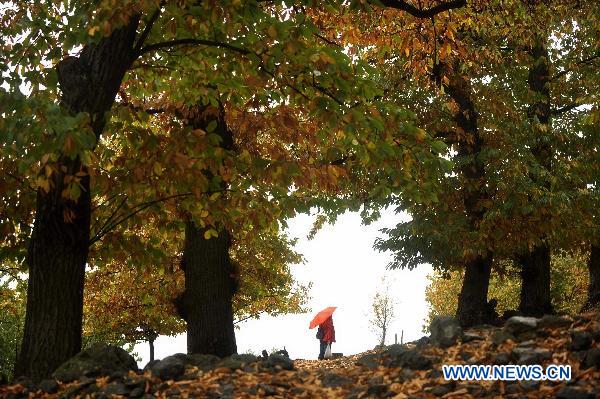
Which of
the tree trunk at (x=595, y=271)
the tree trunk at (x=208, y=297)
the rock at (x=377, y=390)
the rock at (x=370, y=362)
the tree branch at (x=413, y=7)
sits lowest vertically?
the rock at (x=377, y=390)

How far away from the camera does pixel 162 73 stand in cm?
1073

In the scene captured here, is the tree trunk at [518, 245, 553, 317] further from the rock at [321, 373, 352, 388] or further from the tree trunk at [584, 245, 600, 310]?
the rock at [321, 373, 352, 388]

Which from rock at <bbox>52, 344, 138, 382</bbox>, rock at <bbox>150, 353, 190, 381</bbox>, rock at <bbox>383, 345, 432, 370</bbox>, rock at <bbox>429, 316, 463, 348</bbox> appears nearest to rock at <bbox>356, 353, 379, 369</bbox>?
rock at <bbox>383, 345, 432, 370</bbox>

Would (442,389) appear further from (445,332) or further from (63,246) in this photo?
(63,246)

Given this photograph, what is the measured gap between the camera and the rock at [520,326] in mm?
8344

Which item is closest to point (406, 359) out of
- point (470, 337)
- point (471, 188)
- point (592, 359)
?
point (470, 337)

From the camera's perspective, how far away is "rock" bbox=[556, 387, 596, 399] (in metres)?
5.91

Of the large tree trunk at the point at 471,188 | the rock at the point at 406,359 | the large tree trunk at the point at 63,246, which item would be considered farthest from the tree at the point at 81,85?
the large tree trunk at the point at 471,188

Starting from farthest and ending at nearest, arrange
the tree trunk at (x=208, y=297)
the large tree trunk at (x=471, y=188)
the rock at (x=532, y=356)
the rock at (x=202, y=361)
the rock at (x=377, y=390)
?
the large tree trunk at (x=471, y=188)
the tree trunk at (x=208, y=297)
the rock at (x=202, y=361)
the rock at (x=377, y=390)
the rock at (x=532, y=356)

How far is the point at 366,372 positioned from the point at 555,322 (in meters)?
2.74

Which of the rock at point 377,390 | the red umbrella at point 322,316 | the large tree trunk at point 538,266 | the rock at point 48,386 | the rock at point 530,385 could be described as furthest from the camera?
the red umbrella at point 322,316

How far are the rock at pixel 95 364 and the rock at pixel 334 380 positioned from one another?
9.05 ft

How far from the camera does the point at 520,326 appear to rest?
27.6 ft

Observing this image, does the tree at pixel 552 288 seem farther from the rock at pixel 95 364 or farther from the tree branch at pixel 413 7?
the rock at pixel 95 364
